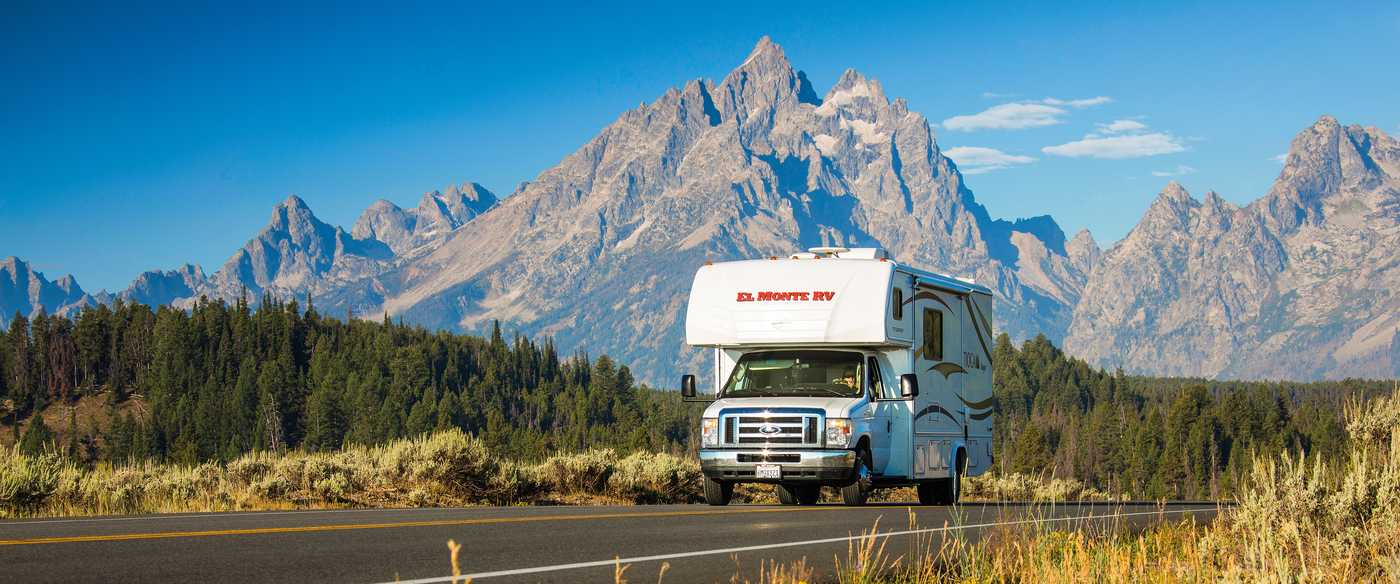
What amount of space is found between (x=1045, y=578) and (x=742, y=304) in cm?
1221

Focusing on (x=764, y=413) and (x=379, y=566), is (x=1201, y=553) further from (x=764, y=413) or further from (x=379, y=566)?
(x=764, y=413)

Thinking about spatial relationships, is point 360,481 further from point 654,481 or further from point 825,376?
point 825,376

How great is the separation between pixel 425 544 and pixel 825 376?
9594 mm

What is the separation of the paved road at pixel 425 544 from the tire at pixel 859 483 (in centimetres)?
192

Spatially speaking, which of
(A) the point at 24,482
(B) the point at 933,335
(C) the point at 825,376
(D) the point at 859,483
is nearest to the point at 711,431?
(C) the point at 825,376

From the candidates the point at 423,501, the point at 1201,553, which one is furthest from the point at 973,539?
the point at 423,501

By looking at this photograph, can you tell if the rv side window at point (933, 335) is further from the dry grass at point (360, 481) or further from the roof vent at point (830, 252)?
the dry grass at point (360, 481)

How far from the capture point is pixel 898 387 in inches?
817

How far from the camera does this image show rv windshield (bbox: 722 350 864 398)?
20188 mm

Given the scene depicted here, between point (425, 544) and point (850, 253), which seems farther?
point (850, 253)

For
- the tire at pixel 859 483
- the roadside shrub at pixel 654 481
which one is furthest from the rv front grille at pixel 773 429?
the roadside shrub at pixel 654 481

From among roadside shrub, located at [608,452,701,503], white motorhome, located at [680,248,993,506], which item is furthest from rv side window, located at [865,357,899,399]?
roadside shrub, located at [608,452,701,503]

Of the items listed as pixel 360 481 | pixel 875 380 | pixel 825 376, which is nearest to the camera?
pixel 825 376

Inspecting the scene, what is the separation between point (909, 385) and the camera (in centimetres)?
1989
